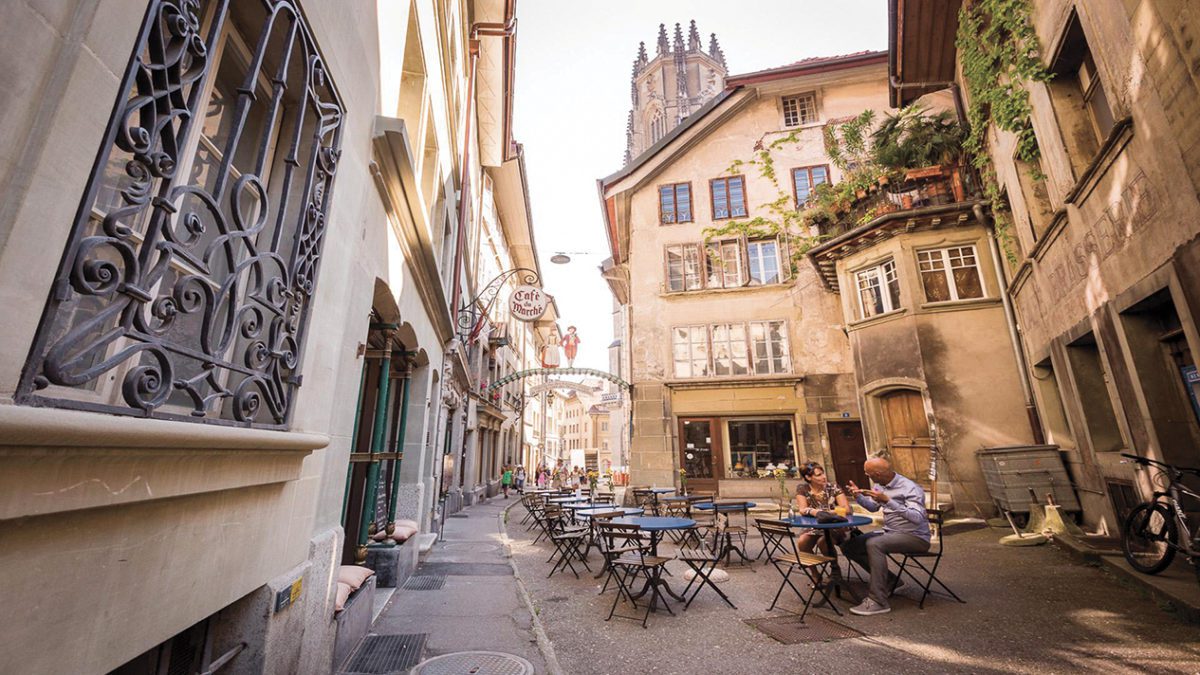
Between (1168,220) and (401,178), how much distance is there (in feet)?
24.6

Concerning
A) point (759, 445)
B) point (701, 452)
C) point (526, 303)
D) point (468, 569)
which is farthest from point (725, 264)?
point (468, 569)

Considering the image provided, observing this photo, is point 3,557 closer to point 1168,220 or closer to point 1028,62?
point 1168,220

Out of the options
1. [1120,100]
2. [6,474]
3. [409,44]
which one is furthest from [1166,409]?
[409,44]

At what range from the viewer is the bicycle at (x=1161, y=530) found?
16.0ft

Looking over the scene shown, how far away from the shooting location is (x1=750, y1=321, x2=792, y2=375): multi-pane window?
1612 cm

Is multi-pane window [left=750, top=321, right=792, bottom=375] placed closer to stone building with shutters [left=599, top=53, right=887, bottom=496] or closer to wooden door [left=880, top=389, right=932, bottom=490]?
stone building with shutters [left=599, top=53, right=887, bottom=496]

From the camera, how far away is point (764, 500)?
49.1 feet

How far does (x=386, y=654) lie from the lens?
157 inches

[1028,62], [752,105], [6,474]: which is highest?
[752,105]

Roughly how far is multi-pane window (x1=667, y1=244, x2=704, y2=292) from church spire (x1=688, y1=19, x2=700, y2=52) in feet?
184

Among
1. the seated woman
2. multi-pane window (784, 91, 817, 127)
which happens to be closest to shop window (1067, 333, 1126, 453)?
the seated woman

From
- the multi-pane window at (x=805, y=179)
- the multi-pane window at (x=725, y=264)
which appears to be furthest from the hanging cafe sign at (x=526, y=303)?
the multi-pane window at (x=805, y=179)

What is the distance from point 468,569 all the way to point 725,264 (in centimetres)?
1362

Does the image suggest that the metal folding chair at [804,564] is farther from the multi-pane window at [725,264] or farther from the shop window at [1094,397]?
the multi-pane window at [725,264]
